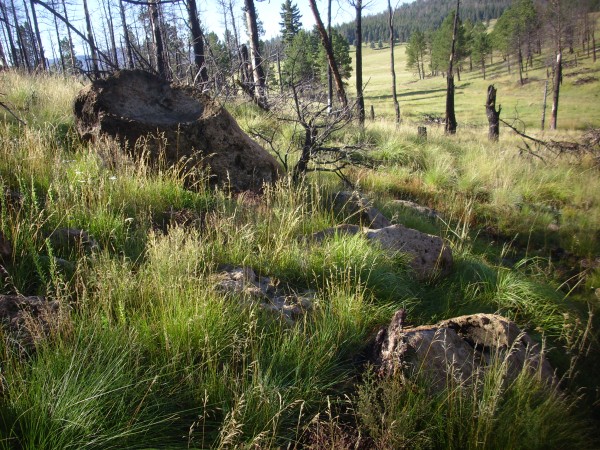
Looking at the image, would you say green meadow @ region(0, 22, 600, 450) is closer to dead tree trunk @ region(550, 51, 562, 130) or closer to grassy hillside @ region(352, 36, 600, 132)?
grassy hillside @ region(352, 36, 600, 132)

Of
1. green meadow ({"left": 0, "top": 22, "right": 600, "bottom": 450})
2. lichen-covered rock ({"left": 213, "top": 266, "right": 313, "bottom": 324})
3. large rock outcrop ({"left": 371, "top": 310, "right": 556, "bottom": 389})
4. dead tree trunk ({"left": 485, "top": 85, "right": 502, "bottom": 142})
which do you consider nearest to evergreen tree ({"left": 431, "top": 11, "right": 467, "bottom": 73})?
dead tree trunk ({"left": 485, "top": 85, "right": 502, "bottom": 142})

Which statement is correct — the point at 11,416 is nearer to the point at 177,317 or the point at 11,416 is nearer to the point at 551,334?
the point at 177,317

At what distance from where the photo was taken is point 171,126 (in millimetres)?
5117

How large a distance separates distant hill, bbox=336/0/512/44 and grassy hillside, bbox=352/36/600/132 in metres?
58.4

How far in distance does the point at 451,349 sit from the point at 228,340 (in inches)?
57.4

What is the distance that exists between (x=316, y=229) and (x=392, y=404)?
2.59 m

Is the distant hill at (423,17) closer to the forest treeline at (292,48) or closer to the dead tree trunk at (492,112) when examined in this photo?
the forest treeline at (292,48)

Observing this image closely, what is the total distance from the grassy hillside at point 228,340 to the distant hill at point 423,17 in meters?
130

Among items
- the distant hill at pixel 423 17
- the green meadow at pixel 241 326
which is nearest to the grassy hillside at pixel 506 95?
the green meadow at pixel 241 326

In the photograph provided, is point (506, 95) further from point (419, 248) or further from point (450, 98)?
point (419, 248)

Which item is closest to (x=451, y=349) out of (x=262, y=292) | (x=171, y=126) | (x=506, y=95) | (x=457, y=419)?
(x=457, y=419)

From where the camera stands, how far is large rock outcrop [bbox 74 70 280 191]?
5.09 meters

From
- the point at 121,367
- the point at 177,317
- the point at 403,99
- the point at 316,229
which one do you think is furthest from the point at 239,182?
the point at 403,99

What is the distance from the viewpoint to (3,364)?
1704 millimetres
